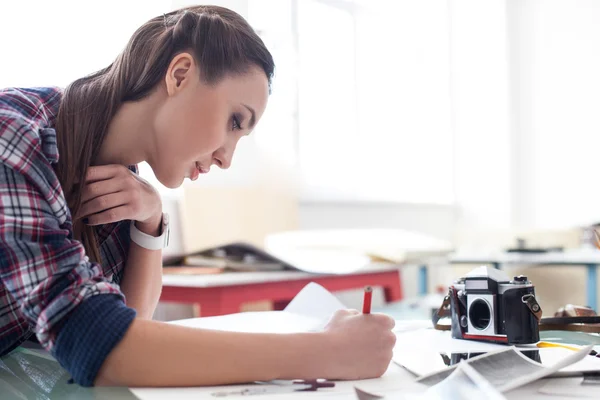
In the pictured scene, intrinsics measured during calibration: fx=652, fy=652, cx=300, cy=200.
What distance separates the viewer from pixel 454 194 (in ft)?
17.3

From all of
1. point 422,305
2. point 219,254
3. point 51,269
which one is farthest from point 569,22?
point 51,269

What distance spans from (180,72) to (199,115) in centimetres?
6

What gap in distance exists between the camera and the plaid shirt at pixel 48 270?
61 centimetres

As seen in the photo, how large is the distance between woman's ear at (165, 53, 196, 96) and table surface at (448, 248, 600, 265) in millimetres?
2086

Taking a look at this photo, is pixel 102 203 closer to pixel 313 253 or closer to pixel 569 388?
pixel 569 388

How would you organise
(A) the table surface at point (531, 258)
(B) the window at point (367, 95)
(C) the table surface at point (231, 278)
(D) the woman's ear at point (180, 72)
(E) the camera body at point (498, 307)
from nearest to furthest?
1. (E) the camera body at point (498, 307)
2. (D) the woman's ear at point (180, 72)
3. (C) the table surface at point (231, 278)
4. (A) the table surface at point (531, 258)
5. (B) the window at point (367, 95)

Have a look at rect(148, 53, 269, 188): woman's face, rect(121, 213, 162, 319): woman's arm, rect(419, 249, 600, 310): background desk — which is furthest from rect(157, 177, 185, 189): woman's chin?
rect(419, 249, 600, 310): background desk

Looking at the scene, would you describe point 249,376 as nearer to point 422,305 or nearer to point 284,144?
point 422,305

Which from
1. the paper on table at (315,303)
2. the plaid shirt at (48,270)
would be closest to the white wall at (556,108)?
the paper on table at (315,303)

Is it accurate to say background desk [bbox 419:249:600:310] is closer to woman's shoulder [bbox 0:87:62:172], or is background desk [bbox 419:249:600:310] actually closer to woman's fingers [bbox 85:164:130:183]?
woman's fingers [bbox 85:164:130:183]

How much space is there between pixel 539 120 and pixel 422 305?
308 centimetres

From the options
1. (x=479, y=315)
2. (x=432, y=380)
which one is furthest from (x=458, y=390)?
(x=479, y=315)

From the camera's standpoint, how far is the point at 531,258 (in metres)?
2.81

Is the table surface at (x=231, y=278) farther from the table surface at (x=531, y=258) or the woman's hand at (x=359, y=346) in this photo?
the woman's hand at (x=359, y=346)
